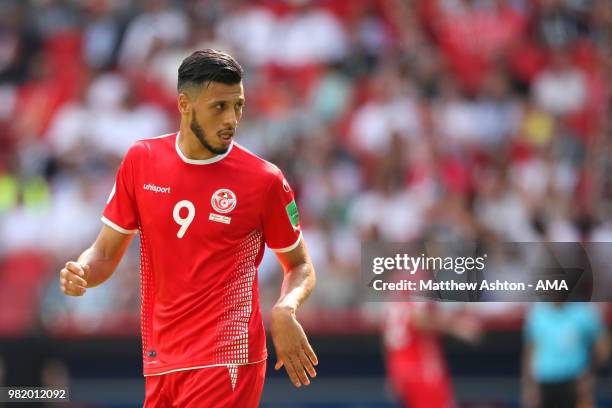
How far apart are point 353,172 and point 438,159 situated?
3.26 ft

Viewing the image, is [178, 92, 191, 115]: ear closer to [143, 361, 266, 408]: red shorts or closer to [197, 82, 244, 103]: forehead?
[197, 82, 244, 103]: forehead

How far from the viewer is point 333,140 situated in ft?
43.2

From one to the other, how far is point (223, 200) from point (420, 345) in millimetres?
6546

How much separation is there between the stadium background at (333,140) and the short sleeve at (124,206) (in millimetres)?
5130

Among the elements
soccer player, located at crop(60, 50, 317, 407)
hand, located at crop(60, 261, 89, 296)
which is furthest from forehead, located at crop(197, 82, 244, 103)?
hand, located at crop(60, 261, 89, 296)

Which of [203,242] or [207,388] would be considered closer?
[207,388]

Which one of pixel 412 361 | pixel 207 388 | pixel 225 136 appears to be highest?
pixel 225 136

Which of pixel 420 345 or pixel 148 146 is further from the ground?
pixel 148 146

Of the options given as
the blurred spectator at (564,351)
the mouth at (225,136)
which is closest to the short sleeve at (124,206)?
the mouth at (225,136)

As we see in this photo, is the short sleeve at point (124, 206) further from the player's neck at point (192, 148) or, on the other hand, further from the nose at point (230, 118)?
the nose at point (230, 118)

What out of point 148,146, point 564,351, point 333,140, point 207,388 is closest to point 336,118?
point 333,140

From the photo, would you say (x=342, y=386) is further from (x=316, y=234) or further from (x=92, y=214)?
(x=92, y=214)

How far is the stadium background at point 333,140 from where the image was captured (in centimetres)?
1149

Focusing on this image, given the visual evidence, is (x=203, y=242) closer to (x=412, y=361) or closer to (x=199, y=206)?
(x=199, y=206)
